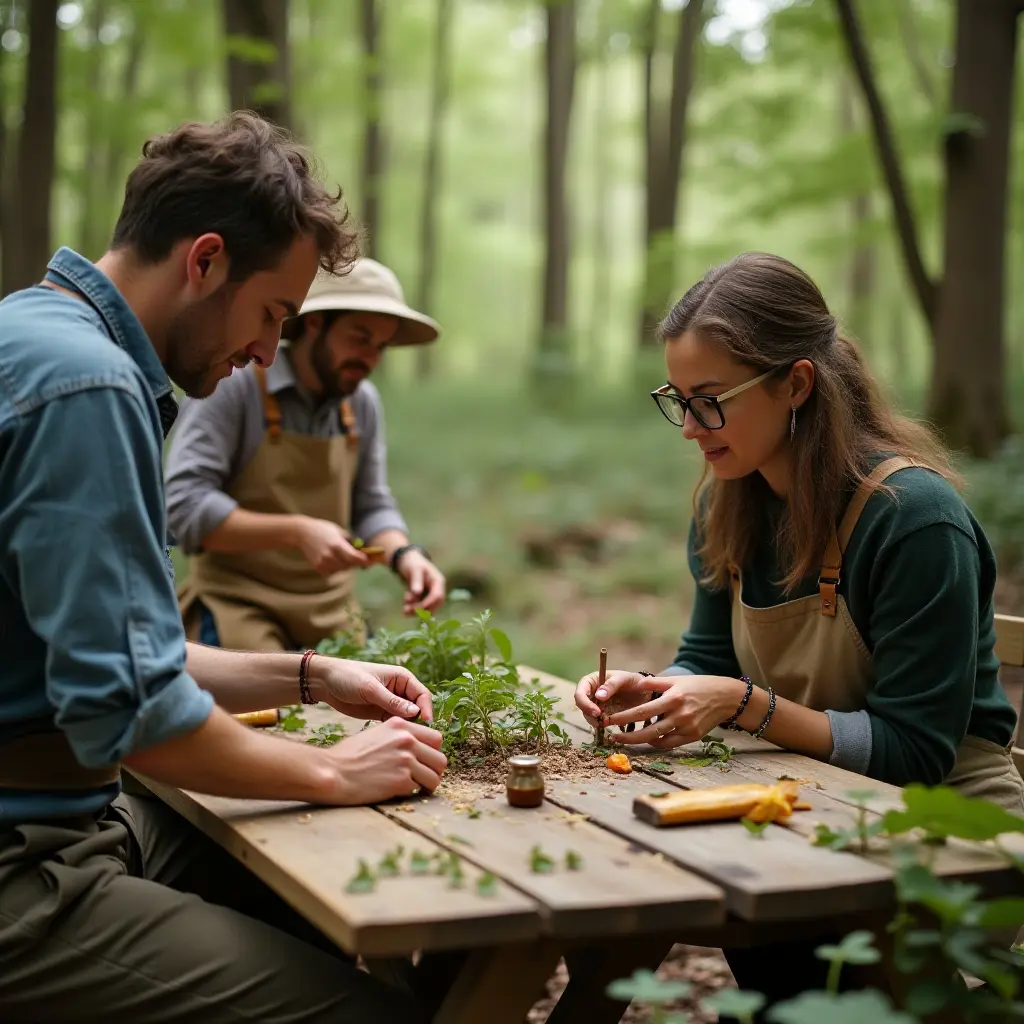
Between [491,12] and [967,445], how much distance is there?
20.4 metres

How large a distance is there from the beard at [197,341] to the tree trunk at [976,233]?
269 inches

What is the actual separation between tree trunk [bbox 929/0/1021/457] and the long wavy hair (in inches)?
224

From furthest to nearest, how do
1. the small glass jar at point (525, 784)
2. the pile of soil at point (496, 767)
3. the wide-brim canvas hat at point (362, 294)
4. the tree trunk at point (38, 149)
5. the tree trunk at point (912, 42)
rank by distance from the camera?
the tree trunk at point (912, 42) < the tree trunk at point (38, 149) < the wide-brim canvas hat at point (362, 294) < the pile of soil at point (496, 767) < the small glass jar at point (525, 784)

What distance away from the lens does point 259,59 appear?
23.9 ft

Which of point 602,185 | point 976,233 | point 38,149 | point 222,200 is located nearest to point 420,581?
point 222,200

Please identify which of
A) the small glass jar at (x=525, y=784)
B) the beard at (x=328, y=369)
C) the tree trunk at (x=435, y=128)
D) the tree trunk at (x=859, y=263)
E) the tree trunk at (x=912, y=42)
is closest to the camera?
the small glass jar at (x=525, y=784)

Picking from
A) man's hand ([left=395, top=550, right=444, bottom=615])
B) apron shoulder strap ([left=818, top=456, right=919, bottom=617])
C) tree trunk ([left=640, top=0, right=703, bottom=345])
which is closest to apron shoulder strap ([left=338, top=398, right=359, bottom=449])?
man's hand ([left=395, top=550, right=444, bottom=615])

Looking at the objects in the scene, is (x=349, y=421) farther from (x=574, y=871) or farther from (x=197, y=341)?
(x=574, y=871)

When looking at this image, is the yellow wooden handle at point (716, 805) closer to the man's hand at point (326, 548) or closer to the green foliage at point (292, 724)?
the green foliage at point (292, 724)

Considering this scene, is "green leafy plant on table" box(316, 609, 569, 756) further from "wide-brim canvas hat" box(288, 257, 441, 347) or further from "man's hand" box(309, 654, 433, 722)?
"wide-brim canvas hat" box(288, 257, 441, 347)

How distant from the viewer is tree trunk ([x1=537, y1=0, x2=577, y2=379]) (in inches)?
680

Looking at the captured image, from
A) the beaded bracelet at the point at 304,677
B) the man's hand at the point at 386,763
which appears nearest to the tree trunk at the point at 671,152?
the beaded bracelet at the point at 304,677

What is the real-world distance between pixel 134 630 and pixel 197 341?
0.65m

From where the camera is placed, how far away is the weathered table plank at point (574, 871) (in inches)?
69.8
